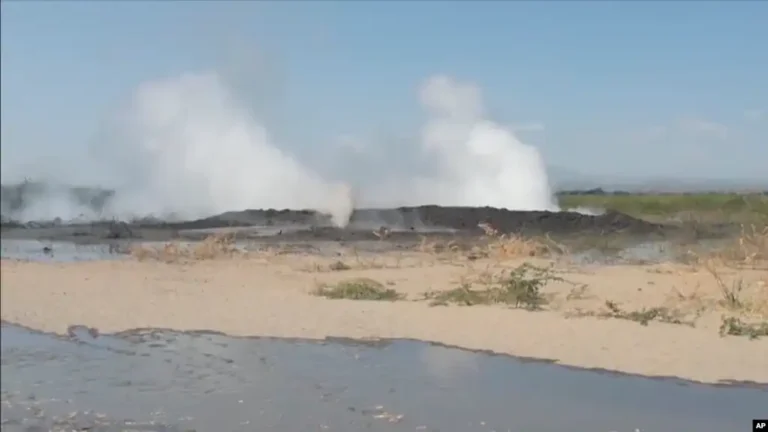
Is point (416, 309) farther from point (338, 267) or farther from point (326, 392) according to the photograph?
point (338, 267)

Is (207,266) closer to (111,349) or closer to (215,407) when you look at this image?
(111,349)

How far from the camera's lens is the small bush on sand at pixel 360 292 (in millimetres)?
15414

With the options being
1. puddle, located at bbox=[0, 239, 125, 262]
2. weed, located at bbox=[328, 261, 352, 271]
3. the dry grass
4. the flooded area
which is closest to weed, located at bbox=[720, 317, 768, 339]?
the flooded area

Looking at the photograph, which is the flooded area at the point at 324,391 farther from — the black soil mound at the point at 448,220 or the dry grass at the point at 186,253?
the black soil mound at the point at 448,220

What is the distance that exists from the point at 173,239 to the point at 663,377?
821 inches

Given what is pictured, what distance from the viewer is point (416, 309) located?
14297mm

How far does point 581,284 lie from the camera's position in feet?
54.6

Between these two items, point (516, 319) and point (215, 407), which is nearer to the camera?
point (215, 407)

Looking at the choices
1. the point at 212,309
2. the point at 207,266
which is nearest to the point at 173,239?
the point at 207,266

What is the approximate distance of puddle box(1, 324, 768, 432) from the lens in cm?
781

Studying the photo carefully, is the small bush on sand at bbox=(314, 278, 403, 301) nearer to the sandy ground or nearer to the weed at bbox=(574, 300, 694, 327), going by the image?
the sandy ground

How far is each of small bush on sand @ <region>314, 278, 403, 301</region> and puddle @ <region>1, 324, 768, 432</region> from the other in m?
3.89

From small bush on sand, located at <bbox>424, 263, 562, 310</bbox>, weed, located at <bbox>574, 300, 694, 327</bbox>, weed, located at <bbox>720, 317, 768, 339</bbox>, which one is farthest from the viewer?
small bush on sand, located at <bbox>424, 263, 562, 310</bbox>

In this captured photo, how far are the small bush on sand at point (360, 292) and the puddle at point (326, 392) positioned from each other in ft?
12.8
